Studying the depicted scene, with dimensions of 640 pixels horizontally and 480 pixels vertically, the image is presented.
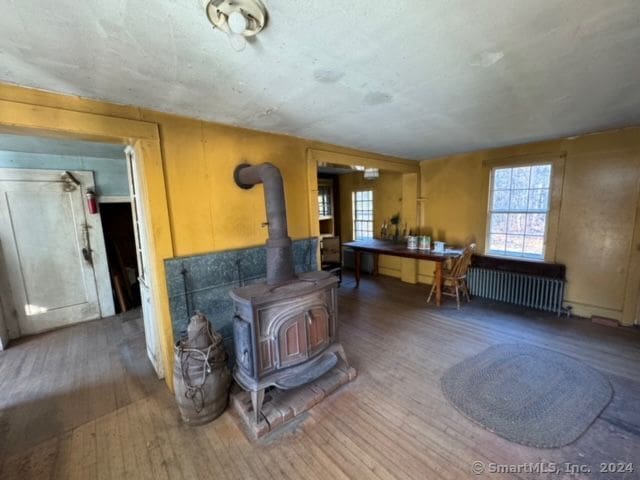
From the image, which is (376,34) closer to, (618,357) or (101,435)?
(101,435)

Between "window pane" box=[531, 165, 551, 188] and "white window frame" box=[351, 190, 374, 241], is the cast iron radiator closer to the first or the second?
"window pane" box=[531, 165, 551, 188]

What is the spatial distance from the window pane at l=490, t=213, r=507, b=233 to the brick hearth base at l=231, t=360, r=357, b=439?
3319 millimetres

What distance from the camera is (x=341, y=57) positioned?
4.56 ft

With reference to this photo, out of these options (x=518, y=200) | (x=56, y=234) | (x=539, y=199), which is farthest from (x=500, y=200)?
(x=56, y=234)

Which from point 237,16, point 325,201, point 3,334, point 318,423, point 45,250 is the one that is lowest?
point 318,423

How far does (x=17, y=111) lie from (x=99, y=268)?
3.03 m

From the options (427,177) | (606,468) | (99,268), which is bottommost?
(606,468)

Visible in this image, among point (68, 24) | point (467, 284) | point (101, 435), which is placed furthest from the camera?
point (467, 284)

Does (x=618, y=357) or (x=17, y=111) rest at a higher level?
(x=17, y=111)

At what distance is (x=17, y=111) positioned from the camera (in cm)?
158

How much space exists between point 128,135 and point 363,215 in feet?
16.4

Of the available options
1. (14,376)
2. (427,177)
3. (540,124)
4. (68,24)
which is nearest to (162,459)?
(14,376)

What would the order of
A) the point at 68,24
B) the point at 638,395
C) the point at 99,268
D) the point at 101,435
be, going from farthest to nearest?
1. the point at 99,268
2. the point at 638,395
3. the point at 101,435
4. the point at 68,24

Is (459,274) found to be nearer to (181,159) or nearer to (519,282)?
(519,282)
